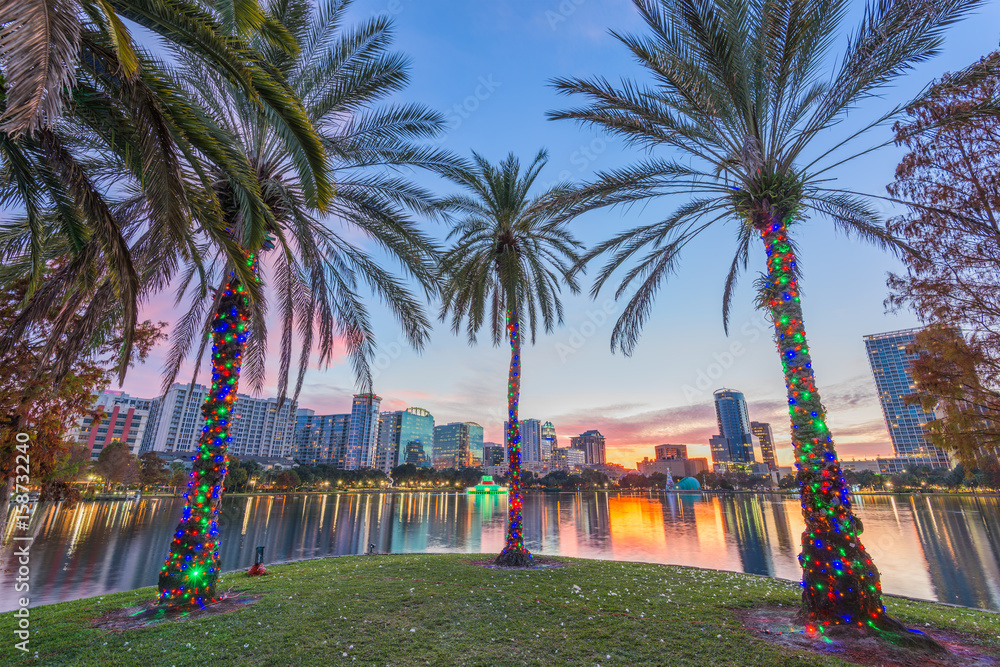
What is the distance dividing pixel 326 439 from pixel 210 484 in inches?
8285

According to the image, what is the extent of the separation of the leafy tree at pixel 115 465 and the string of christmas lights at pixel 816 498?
3700 inches

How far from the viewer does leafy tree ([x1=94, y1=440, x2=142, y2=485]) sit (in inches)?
2683

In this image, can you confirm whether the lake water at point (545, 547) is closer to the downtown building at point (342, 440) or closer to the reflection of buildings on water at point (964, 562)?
the reflection of buildings on water at point (964, 562)

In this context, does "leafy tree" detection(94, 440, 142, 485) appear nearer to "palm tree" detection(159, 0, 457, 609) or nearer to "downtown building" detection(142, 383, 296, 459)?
"downtown building" detection(142, 383, 296, 459)

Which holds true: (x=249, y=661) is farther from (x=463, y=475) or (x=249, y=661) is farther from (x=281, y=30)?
(x=463, y=475)

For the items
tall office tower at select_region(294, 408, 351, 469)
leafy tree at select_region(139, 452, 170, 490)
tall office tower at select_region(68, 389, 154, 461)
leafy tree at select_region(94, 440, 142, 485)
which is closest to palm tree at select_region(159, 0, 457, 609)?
leafy tree at select_region(94, 440, 142, 485)

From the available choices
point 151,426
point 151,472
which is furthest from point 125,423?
point 151,472

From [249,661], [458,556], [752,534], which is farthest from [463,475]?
[249,661]

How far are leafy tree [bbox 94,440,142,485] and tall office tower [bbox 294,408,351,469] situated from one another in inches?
4711

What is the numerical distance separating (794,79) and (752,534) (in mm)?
31367

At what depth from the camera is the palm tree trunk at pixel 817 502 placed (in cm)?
589

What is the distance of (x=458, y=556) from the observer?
43.1 ft

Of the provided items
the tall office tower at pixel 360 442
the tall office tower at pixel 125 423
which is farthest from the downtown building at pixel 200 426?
the tall office tower at pixel 360 442

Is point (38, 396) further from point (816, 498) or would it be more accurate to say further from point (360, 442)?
point (360, 442)
